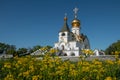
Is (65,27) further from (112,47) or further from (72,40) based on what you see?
(112,47)

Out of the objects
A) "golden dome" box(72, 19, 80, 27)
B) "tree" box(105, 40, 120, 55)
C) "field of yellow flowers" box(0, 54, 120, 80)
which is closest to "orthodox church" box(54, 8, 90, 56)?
"golden dome" box(72, 19, 80, 27)

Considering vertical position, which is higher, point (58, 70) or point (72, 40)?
point (72, 40)

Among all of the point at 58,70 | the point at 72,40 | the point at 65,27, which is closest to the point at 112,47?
the point at 72,40

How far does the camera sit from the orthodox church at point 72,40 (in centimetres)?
6494

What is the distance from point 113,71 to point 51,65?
1.48 metres

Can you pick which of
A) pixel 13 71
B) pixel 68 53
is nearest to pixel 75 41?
pixel 68 53

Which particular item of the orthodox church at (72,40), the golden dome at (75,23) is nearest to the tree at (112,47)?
the orthodox church at (72,40)

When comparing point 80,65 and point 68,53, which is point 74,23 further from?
point 80,65

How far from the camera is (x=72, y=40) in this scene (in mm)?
69250

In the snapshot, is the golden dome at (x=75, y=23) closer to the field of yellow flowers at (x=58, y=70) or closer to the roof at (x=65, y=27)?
the roof at (x=65, y=27)

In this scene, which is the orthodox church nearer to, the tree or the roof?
the roof

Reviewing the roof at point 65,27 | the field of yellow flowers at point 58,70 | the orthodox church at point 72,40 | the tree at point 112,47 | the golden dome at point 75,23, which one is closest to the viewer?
the field of yellow flowers at point 58,70

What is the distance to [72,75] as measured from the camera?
541 centimetres

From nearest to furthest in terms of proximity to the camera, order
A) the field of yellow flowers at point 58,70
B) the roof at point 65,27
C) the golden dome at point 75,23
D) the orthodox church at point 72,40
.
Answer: the field of yellow flowers at point 58,70 < the orthodox church at point 72,40 < the roof at point 65,27 < the golden dome at point 75,23
